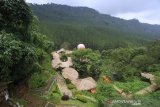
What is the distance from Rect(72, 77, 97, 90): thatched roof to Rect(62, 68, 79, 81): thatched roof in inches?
30.5

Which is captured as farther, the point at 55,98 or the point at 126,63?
the point at 126,63

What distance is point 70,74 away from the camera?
1845 inches

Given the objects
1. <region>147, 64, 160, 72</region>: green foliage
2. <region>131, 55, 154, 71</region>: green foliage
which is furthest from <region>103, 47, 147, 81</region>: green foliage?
<region>147, 64, 160, 72</region>: green foliage

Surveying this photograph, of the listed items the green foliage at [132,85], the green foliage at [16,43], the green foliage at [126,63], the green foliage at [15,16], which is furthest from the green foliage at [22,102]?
the green foliage at [126,63]

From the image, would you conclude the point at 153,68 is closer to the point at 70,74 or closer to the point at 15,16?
the point at 70,74

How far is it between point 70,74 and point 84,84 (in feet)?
Result: 10.9

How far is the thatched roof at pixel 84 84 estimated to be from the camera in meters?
43.8

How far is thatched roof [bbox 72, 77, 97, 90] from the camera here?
144ft

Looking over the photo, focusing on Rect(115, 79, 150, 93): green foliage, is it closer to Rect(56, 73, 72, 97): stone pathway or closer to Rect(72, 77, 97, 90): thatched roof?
Rect(72, 77, 97, 90): thatched roof

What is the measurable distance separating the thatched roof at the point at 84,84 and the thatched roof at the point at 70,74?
30.5 inches

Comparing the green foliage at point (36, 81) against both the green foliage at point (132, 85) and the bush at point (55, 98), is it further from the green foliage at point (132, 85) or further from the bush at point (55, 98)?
the green foliage at point (132, 85)

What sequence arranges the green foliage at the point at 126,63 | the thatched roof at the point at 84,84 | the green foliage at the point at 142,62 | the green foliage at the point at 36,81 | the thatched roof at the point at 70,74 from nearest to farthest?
the green foliage at the point at 36,81 → the thatched roof at the point at 84,84 → the thatched roof at the point at 70,74 → the green foliage at the point at 126,63 → the green foliage at the point at 142,62

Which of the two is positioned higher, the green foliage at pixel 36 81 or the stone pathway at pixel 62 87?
the green foliage at pixel 36 81

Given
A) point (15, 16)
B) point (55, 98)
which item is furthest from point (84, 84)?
point (15, 16)
